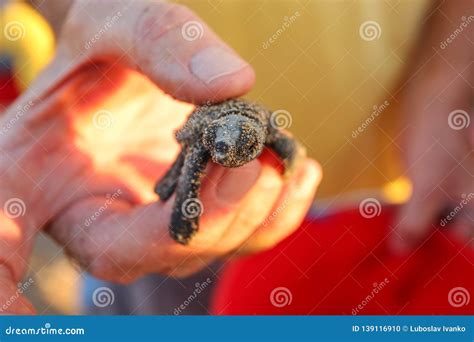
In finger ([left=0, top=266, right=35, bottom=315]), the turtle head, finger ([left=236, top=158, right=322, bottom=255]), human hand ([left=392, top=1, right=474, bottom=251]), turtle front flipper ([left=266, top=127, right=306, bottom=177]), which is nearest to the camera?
the turtle head

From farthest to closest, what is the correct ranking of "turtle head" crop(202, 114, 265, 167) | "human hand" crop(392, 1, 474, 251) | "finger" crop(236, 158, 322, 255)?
"human hand" crop(392, 1, 474, 251) < "finger" crop(236, 158, 322, 255) < "turtle head" crop(202, 114, 265, 167)

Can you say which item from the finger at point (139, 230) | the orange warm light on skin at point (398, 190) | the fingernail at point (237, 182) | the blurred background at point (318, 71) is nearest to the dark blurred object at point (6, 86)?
the blurred background at point (318, 71)

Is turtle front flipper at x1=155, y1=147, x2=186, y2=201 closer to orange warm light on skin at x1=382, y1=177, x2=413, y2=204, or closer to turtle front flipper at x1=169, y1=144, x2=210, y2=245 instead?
turtle front flipper at x1=169, y1=144, x2=210, y2=245

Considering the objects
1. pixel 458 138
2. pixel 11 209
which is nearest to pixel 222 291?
pixel 11 209

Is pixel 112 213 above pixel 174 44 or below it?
below

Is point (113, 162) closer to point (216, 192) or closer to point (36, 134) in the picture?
point (36, 134)

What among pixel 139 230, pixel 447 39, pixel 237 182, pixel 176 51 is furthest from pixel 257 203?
pixel 447 39

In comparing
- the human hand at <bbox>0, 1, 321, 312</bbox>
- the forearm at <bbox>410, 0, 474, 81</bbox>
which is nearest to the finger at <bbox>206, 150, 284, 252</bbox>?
the human hand at <bbox>0, 1, 321, 312</bbox>

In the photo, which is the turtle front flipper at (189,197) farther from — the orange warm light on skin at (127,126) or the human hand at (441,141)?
the human hand at (441,141)
